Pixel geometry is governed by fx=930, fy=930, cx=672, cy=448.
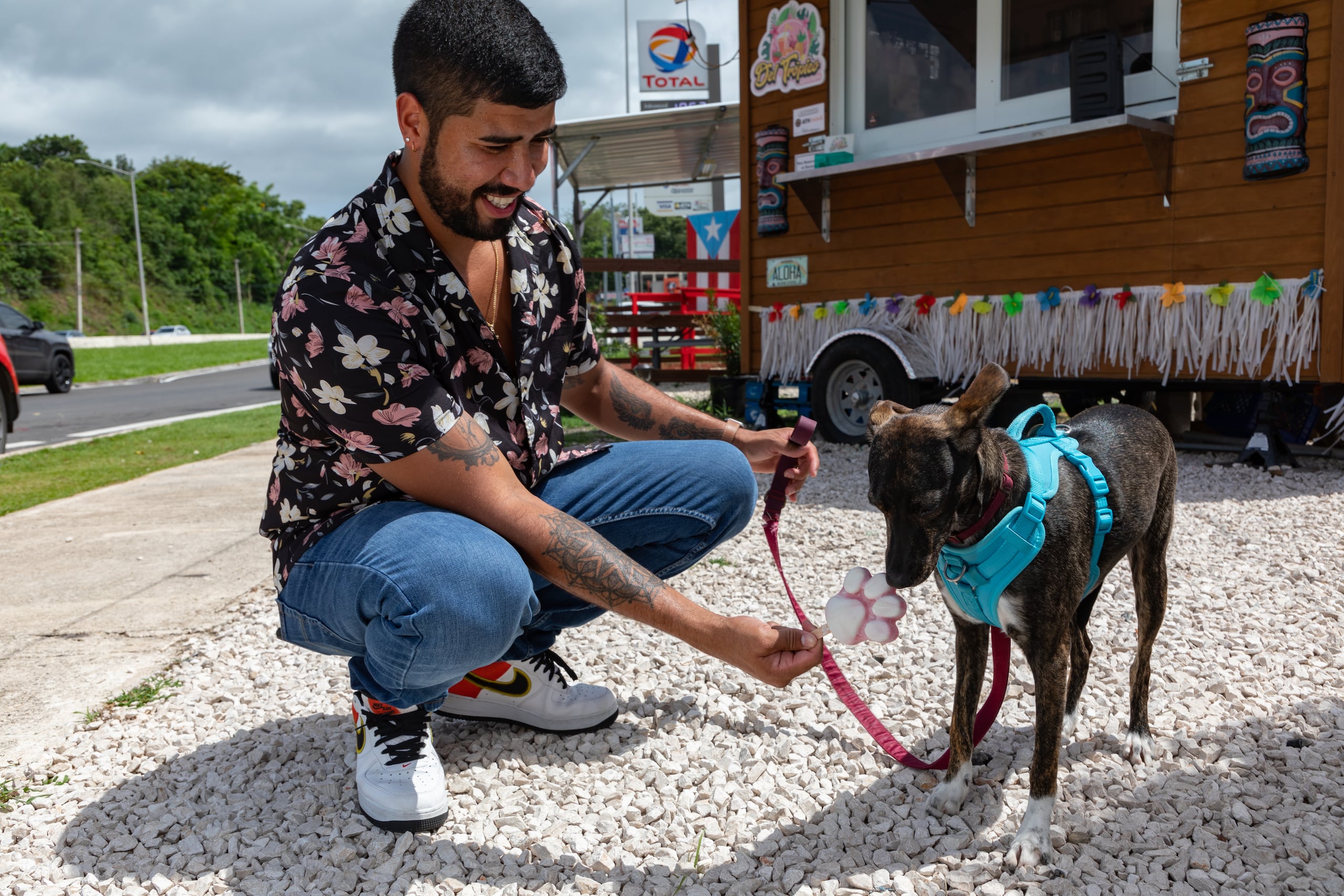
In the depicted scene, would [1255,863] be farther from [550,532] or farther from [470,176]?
[470,176]

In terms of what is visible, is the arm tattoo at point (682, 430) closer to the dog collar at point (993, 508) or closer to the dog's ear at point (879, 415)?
the dog's ear at point (879, 415)

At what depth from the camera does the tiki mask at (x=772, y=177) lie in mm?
7988

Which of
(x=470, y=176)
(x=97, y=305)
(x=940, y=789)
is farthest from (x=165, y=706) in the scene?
(x=97, y=305)

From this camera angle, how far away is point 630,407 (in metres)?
2.94

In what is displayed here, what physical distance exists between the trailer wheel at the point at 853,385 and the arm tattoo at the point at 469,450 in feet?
16.6

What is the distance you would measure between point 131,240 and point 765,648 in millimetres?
→ 73912

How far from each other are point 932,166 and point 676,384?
25.2 ft

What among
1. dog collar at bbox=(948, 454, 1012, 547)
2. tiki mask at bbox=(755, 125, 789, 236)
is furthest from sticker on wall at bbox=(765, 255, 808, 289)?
dog collar at bbox=(948, 454, 1012, 547)

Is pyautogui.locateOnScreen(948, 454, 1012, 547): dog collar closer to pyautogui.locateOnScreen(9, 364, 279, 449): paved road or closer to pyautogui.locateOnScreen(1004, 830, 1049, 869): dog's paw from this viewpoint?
pyautogui.locateOnScreen(1004, 830, 1049, 869): dog's paw

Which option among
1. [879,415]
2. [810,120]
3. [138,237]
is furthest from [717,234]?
[138,237]

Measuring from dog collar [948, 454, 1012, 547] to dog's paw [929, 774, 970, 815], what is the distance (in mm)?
724

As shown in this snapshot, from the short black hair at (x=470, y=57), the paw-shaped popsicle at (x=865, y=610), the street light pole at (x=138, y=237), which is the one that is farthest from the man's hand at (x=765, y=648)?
the street light pole at (x=138, y=237)

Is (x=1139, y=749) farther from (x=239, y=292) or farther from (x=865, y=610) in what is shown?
(x=239, y=292)

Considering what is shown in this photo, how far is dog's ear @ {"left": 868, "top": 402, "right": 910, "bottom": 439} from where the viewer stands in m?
1.99
